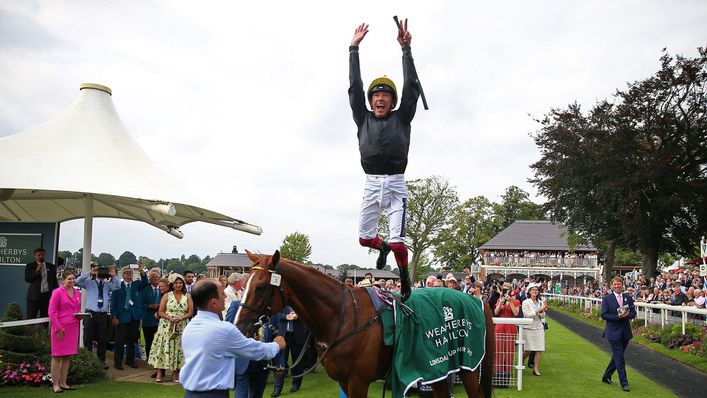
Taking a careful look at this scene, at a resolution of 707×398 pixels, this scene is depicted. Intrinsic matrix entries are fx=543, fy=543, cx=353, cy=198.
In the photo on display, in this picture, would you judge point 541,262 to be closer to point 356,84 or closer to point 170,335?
point 170,335

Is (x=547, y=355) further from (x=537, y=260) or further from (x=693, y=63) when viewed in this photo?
(x=537, y=260)

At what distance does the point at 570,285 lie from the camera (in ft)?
189

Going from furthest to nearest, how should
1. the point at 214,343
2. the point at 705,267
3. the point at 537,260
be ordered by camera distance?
the point at 537,260, the point at 705,267, the point at 214,343

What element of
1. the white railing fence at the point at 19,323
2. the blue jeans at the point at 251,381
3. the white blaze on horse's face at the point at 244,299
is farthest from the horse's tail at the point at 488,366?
the white railing fence at the point at 19,323

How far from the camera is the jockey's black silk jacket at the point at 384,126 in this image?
482cm

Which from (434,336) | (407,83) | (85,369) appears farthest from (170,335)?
(407,83)

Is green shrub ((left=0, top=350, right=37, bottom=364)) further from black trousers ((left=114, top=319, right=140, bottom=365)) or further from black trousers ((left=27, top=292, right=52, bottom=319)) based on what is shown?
black trousers ((left=114, top=319, right=140, bottom=365))

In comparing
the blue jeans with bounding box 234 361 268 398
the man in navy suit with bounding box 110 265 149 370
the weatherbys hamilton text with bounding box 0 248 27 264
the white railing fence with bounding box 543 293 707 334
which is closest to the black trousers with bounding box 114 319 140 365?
the man in navy suit with bounding box 110 265 149 370

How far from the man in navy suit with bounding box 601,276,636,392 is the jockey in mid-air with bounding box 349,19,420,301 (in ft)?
22.6

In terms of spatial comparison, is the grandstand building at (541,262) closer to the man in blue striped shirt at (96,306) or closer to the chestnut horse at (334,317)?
the man in blue striped shirt at (96,306)

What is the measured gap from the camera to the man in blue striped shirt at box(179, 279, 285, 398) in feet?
12.2

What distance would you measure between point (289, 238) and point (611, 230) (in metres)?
37.1

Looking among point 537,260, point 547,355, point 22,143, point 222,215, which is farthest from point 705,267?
point 537,260

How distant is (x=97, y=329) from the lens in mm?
10484
